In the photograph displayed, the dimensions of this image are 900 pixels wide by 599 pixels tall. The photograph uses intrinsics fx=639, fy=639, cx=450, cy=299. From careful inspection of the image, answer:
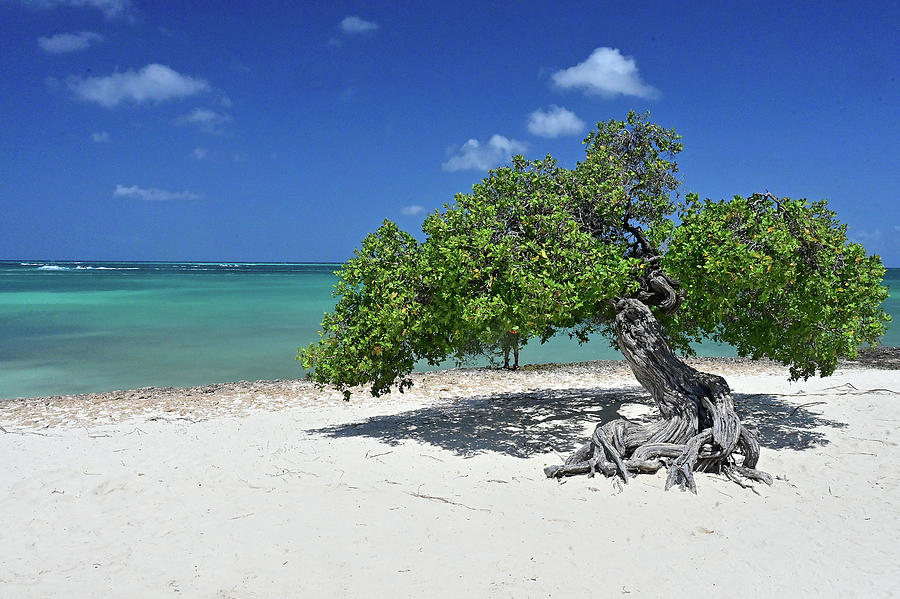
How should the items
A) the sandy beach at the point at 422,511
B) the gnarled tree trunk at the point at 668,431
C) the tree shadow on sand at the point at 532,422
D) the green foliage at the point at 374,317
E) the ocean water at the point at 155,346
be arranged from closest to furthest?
the sandy beach at the point at 422,511
the gnarled tree trunk at the point at 668,431
the green foliage at the point at 374,317
the tree shadow on sand at the point at 532,422
the ocean water at the point at 155,346

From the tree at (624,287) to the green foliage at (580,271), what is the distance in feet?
0.07

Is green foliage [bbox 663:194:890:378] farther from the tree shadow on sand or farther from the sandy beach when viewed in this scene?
the tree shadow on sand

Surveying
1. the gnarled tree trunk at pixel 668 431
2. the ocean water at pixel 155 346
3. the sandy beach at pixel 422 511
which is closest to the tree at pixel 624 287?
the gnarled tree trunk at pixel 668 431

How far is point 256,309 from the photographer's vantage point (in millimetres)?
44625

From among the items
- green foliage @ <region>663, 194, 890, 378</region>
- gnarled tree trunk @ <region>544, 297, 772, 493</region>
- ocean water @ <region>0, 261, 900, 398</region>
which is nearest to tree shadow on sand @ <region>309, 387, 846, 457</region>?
gnarled tree trunk @ <region>544, 297, 772, 493</region>

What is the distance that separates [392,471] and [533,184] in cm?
458

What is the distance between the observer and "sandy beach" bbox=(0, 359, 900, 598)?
5.69 metres

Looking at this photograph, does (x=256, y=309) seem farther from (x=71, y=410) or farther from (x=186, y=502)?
(x=186, y=502)

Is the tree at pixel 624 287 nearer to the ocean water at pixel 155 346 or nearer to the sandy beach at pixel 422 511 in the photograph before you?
the sandy beach at pixel 422 511

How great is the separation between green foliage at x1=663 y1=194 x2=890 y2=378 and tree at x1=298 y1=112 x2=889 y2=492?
0.8 inches

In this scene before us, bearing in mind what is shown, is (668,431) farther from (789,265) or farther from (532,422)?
(532,422)

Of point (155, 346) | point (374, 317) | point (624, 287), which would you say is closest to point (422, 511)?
point (374, 317)

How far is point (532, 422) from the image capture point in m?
11.1

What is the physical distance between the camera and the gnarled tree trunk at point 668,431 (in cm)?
809
